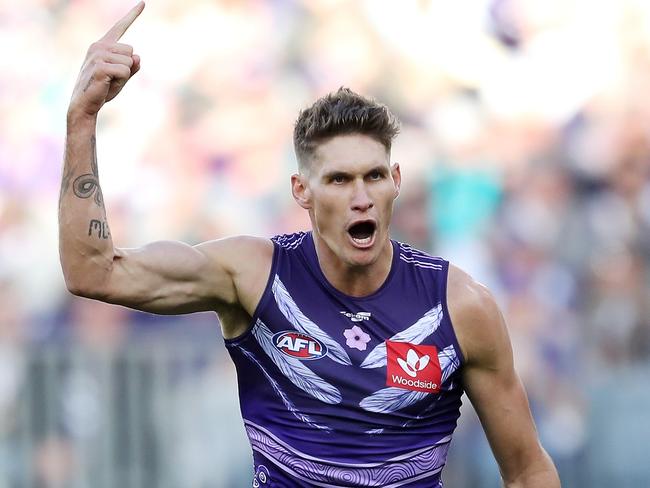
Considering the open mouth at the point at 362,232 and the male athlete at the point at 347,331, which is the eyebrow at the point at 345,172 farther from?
the open mouth at the point at 362,232

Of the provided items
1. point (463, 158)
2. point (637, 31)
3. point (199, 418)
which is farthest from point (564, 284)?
point (199, 418)

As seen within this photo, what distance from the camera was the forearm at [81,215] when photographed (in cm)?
451

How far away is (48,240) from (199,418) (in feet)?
6.45

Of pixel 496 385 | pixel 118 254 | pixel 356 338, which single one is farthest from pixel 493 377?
pixel 118 254

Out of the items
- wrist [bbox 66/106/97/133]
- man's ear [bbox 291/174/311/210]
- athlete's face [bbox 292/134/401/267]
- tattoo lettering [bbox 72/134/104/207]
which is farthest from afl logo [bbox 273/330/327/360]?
wrist [bbox 66/106/97/133]

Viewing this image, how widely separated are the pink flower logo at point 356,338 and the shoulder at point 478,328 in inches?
14.6

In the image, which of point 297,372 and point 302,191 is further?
point 302,191

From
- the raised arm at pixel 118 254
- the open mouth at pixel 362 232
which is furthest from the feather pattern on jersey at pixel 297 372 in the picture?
the open mouth at pixel 362 232

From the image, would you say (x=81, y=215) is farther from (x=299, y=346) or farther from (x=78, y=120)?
(x=299, y=346)

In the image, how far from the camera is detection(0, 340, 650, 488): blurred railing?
323 inches

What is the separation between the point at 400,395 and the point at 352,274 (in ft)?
1.80

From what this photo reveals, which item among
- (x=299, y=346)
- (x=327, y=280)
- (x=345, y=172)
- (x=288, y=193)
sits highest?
(x=288, y=193)

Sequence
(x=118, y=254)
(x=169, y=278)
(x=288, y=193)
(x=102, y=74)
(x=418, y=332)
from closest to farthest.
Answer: (x=102, y=74), (x=118, y=254), (x=169, y=278), (x=418, y=332), (x=288, y=193)

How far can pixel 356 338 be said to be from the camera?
504 centimetres
